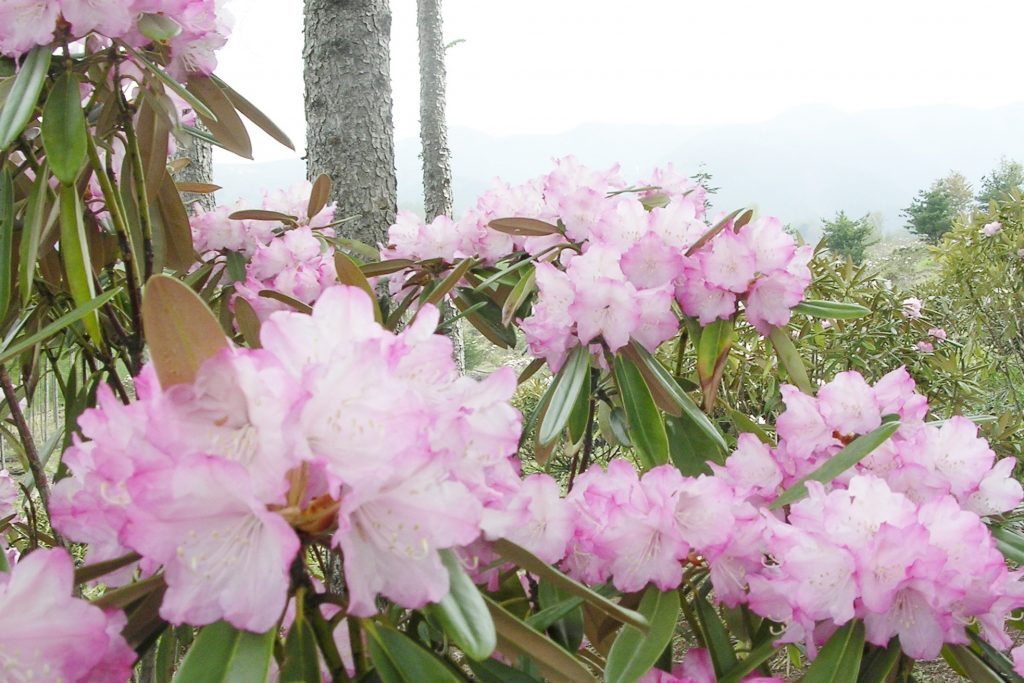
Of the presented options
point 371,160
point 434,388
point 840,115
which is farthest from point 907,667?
point 840,115

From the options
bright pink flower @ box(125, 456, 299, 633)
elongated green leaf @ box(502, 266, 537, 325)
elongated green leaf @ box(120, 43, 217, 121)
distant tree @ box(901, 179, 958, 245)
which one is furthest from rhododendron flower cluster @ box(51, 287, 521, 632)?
distant tree @ box(901, 179, 958, 245)

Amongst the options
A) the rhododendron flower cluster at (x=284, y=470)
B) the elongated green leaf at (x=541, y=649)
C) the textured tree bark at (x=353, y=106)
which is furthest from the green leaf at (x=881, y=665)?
the textured tree bark at (x=353, y=106)

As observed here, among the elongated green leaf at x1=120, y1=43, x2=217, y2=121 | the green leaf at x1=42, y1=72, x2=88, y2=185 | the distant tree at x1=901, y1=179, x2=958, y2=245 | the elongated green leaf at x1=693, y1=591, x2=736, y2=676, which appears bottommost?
the distant tree at x1=901, y1=179, x2=958, y2=245

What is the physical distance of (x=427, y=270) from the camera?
1.08m

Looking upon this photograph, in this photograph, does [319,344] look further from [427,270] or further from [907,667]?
[427,270]

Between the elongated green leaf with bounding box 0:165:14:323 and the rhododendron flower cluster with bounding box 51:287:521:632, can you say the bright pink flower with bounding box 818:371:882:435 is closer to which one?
the rhododendron flower cluster with bounding box 51:287:521:632

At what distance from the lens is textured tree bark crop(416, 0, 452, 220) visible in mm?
3875

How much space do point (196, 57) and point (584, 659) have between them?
70 centimetres

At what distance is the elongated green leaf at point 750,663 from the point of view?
21.6 inches

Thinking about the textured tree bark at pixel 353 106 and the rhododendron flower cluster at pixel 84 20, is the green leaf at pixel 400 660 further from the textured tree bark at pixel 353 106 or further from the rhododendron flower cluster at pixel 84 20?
the textured tree bark at pixel 353 106

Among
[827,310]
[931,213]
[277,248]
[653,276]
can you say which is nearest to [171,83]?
[277,248]

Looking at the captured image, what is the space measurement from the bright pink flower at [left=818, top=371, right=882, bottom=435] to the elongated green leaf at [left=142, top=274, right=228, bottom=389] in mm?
510

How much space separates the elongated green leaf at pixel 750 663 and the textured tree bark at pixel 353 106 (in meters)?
1.35

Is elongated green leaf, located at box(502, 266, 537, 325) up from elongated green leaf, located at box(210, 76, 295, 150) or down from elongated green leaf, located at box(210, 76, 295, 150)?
down
